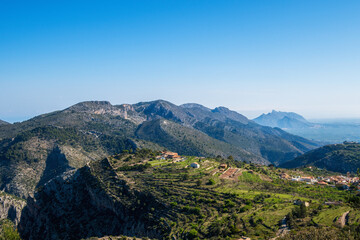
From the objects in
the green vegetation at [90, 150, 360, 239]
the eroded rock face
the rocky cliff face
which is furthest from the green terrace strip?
the eroded rock face

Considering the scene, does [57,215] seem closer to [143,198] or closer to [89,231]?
[89,231]

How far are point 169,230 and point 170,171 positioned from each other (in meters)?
28.8

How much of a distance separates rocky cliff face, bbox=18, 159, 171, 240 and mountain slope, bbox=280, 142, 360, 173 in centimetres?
12184

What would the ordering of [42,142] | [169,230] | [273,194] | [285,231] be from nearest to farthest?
[285,231] → [169,230] → [273,194] → [42,142]

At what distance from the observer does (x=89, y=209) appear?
58.7 m

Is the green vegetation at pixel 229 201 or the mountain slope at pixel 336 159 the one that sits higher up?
the green vegetation at pixel 229 201

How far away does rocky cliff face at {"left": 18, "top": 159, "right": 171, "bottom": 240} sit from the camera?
48741 millimetres

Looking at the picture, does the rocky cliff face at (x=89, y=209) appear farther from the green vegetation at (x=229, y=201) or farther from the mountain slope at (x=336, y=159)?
the mountain slope at (x=336, y=159)

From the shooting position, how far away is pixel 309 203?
42.3 metres

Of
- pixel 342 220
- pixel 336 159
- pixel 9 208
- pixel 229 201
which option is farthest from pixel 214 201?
pixel 336 159

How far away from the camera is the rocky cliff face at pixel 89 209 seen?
4874 centimetres

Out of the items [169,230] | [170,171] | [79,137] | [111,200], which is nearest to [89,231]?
[111,200]

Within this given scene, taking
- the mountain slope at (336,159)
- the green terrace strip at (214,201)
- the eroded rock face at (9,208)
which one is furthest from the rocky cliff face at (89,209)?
the mountain slope at (336,159)

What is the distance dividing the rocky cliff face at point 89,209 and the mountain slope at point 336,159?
400 feet
